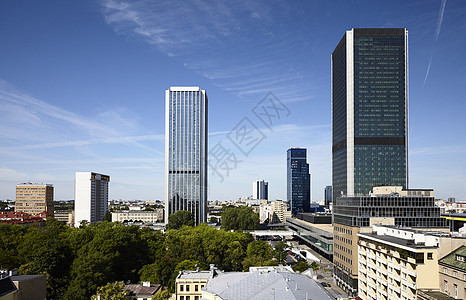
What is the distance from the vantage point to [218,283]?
43.0m

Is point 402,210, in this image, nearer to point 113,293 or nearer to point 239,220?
point 113,293

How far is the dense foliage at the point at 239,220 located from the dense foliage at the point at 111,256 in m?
59.4

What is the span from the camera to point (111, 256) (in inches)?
2584

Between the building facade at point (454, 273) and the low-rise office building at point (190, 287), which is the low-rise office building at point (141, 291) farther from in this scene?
the building facade at point (454, 273)

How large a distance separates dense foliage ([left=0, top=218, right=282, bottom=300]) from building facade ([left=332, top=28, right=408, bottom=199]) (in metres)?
64.3

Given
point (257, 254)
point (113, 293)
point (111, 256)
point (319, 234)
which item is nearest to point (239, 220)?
point (319, 234)

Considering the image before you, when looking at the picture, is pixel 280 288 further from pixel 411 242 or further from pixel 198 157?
pixel 198 157

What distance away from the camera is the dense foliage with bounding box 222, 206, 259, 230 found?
518 ft

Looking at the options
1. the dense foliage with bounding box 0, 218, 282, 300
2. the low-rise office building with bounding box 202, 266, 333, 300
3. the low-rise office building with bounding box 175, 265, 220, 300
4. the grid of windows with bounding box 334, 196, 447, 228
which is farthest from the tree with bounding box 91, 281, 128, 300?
the grid of windows with bounding box 334, 196, 447, 228

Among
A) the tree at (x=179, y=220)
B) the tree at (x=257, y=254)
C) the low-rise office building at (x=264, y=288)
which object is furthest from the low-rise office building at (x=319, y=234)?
the low-rise office building at (x=264, y=288)

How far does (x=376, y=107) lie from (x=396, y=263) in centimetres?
9431

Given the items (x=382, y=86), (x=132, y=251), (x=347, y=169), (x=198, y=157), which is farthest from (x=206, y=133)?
(x=132, y=251)

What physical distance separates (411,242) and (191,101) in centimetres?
14059

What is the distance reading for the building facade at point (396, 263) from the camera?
45.2m
